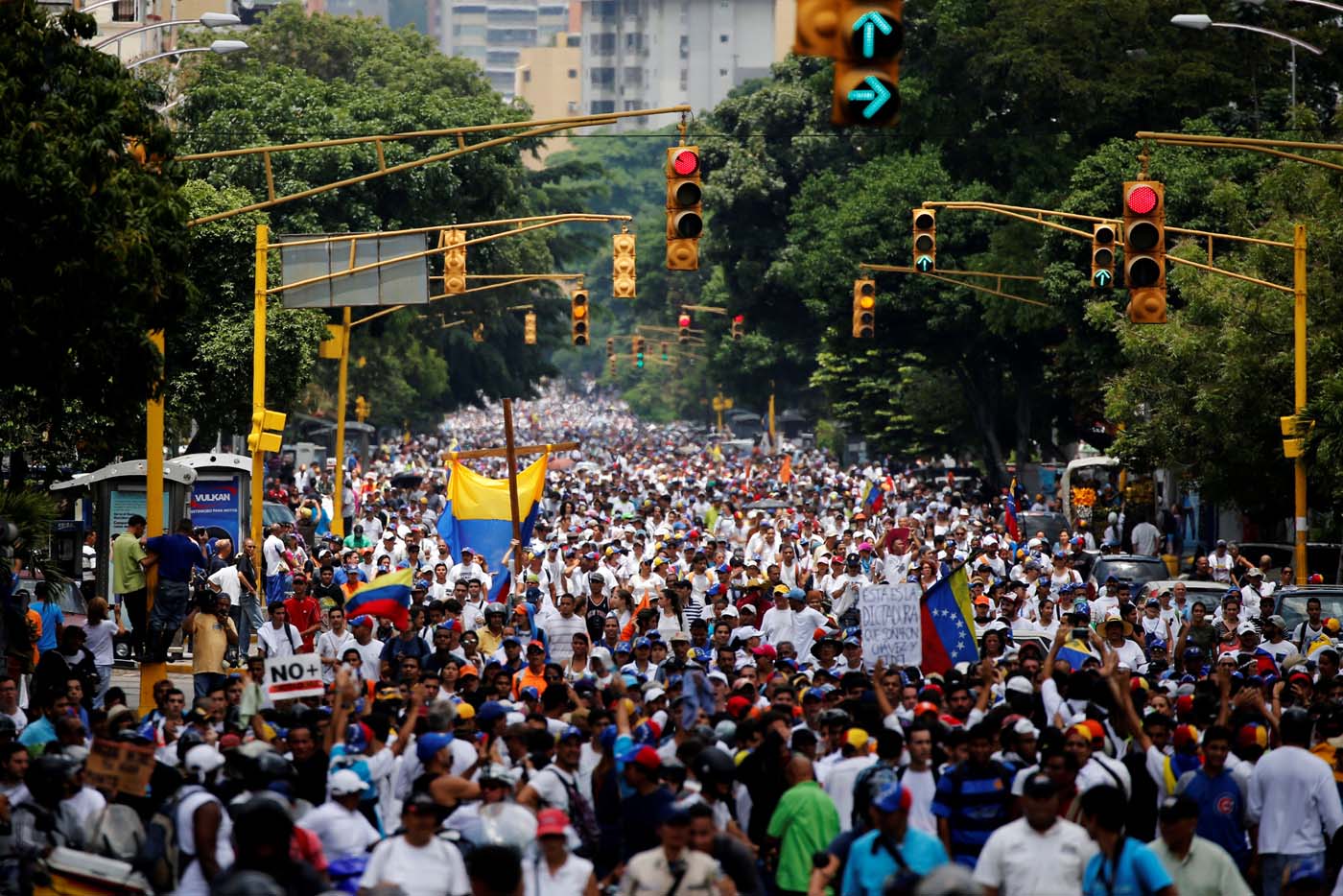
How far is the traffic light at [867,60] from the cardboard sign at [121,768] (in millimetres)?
4500

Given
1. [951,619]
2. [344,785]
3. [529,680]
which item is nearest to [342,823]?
[344,785]

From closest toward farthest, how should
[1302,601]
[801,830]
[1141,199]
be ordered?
[801,830]
[1141,199]
[1302,601]

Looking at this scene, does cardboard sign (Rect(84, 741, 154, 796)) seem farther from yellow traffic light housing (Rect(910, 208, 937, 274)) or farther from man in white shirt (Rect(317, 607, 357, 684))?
yellow traffic light housing (Rect(910, 208, 937, 274))

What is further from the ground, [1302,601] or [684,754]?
[1302,601]

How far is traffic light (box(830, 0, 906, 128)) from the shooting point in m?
9.73

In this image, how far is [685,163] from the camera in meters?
18.8

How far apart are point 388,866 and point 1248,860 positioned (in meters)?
5.07

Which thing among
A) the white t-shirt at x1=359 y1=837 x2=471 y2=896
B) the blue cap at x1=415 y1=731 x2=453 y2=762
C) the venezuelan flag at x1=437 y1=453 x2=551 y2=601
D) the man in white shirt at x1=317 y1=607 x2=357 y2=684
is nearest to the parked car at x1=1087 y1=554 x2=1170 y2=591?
A: the venezuelan flag at x1=437 y1=453 x2=551 y2=601

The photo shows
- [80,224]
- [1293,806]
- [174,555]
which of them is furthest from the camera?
[174,555]

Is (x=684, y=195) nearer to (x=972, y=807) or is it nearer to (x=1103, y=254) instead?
(x=1103, y=254)

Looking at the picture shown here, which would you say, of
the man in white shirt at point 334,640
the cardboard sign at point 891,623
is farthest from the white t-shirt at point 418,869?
the man in white shirt at point 334,640

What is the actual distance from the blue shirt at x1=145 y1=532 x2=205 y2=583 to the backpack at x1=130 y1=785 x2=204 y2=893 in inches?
451

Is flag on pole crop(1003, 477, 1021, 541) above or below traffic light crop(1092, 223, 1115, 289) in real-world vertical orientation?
below

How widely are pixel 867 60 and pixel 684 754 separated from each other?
3718mm
